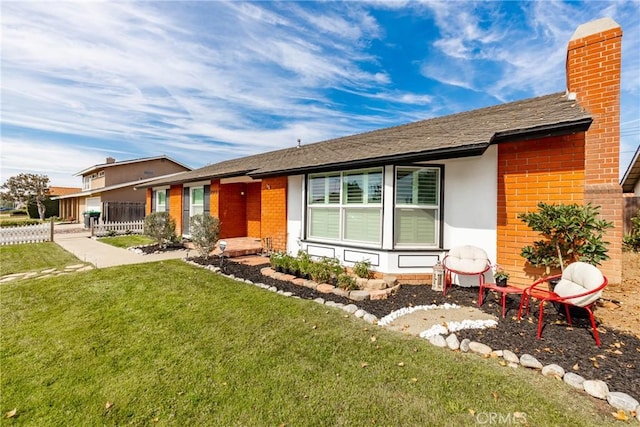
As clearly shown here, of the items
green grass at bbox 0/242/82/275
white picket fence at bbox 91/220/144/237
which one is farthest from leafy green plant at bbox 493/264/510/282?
white picket fence at bbox 91/220/144/237

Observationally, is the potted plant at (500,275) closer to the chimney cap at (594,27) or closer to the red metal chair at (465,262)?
the red metal chair at (465,262)

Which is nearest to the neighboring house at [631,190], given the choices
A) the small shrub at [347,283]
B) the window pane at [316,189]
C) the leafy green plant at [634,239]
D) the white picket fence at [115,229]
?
the leafy green plant at [634,239]

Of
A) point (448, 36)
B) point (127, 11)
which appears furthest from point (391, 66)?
point (127, 11)

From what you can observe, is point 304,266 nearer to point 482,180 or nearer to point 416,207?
point 416,207

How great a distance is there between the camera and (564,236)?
5.12 metres

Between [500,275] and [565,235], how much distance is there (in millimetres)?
1353

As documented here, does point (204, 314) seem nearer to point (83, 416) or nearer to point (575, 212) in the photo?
point (83, 416)

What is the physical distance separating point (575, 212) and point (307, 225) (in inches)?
251

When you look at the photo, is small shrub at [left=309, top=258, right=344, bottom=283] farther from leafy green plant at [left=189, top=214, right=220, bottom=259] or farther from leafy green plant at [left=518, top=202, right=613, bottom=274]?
leafy green plant at [left=189, top=214, right=220, bottom=259]

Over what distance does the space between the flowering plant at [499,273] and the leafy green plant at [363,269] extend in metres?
2.70

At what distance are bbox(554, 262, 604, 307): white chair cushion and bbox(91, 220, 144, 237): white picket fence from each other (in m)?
21.9

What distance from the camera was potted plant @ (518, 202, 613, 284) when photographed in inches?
189

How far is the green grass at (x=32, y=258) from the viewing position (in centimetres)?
948

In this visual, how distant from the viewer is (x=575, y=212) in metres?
4.90
